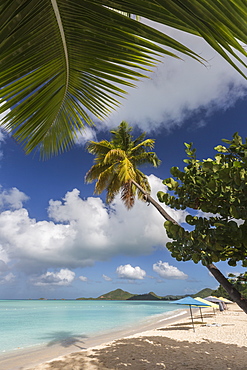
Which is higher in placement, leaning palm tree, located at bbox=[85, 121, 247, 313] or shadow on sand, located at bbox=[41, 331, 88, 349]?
leaning palm tree, located at bbox=[85, 121, 247, 313]

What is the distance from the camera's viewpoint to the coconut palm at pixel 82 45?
0.78m

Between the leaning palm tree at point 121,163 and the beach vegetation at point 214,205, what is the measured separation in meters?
7.35

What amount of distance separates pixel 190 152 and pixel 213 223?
1.37 meters

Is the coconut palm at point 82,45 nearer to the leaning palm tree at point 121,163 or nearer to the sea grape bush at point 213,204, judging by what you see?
the sea grape bush at point 213,204

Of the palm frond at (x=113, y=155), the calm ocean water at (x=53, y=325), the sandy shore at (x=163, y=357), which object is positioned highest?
the palm frond at (x=113, y=155)

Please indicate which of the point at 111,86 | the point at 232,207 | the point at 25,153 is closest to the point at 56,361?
the point at 232,207

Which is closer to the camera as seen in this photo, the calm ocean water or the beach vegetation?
the beach vegetation

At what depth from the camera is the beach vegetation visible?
3879 mm

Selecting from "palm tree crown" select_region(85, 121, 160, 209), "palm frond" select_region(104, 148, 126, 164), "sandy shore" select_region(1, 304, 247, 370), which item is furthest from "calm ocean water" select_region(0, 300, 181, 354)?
"palm frond" select_region(104, 148, 126, 164)

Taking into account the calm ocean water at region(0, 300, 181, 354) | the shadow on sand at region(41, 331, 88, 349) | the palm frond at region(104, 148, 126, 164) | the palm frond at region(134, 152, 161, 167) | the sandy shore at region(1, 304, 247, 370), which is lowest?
the sandy shore at region(1, 304, 247, 370)

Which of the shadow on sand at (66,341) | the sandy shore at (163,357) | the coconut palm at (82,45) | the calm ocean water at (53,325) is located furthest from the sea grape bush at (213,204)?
the calm ocean water at (53,325)

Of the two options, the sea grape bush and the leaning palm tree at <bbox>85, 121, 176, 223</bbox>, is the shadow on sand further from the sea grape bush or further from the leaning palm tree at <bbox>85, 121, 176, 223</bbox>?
the sea grape bush

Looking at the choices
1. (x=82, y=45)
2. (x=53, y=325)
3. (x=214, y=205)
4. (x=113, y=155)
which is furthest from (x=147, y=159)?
(x=53, y=325)

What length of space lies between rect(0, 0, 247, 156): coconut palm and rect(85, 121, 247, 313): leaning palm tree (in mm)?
10431
